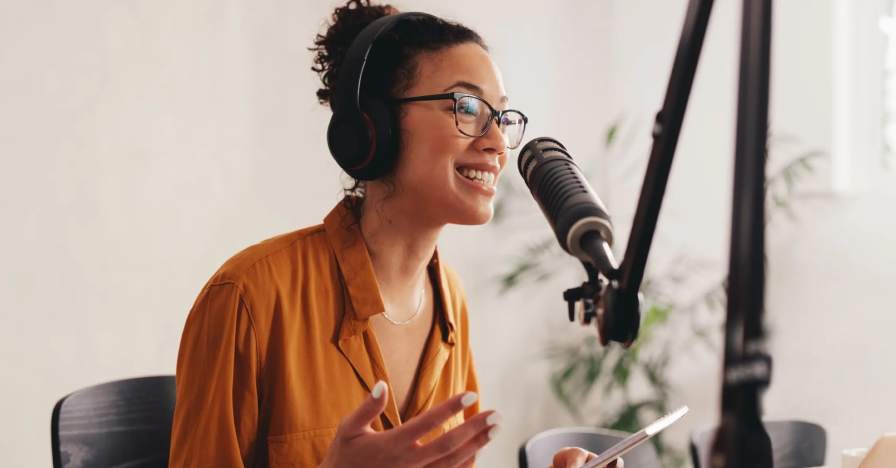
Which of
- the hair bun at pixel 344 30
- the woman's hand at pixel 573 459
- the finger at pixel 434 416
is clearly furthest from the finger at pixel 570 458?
the hair bun at pixel 344 30

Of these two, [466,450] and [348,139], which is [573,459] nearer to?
[466,450]

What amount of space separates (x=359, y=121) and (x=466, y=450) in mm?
555

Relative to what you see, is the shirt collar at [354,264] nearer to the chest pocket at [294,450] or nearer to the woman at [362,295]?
the woman at [362,295]

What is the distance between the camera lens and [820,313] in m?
3.18

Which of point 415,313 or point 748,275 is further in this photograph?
point 415,313

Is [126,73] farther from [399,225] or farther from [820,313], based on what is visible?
[820,313]

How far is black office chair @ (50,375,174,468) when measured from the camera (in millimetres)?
1465

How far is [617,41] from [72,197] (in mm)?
2364

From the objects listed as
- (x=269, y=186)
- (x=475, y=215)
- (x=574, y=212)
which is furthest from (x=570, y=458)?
(x=269, y=186)

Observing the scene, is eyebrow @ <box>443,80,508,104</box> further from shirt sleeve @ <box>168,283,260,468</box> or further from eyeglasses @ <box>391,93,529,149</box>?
shirt sleeve @ <box>168,283,260,468</box>

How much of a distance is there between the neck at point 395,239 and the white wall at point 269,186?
473 mm

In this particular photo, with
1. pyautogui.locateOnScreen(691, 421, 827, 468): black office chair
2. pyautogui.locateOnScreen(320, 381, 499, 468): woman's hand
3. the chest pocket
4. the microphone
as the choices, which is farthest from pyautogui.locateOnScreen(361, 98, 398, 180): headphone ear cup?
pyautogui.locateOnScreen(691, 421, 827, 468): black office chair

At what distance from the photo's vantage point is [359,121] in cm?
123

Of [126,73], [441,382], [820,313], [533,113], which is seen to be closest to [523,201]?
[533,113]
